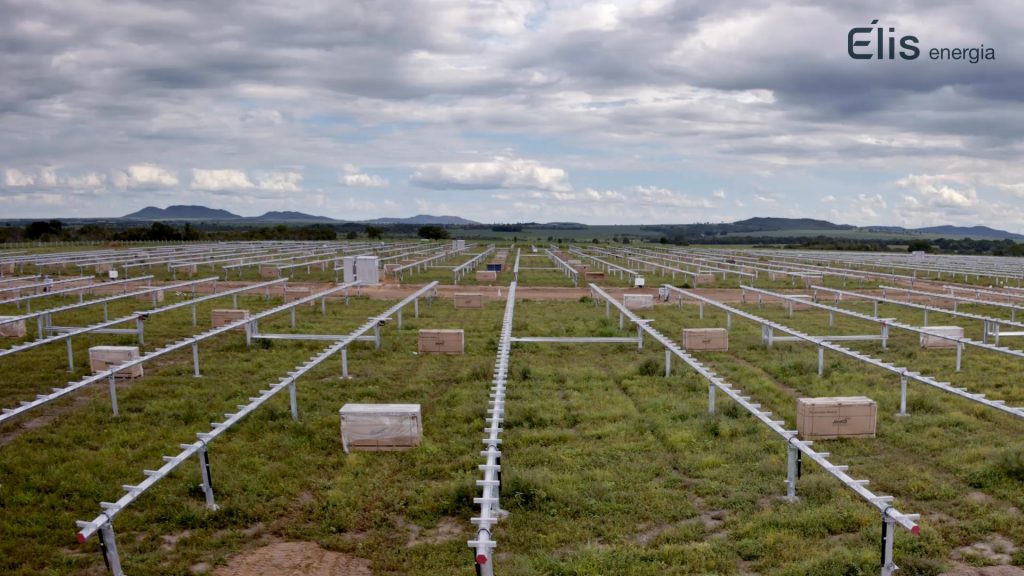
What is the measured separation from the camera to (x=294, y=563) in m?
6.01

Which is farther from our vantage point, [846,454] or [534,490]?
[846,454]

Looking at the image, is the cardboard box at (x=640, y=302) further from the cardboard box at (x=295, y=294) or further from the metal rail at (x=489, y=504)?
the metal rail at (x=489, y=504)

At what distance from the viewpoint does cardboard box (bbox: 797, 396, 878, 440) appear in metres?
8.98

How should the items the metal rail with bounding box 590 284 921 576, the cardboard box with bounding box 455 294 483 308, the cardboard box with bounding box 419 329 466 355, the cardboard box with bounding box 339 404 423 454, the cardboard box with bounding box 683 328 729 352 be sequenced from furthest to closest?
the cardboard box with bounding box 455 294 483 308, the cardboard box with bounding box 683 328 729 352, the cardboard box with bounding box 419 329 466 355, the cardboard box with bounding box 339 404 423 454, the metal rail with bounding box 590 284 921 576

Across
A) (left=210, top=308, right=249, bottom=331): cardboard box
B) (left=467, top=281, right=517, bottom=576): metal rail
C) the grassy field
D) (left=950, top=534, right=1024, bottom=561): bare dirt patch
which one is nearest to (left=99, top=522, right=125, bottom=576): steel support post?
the grassy field

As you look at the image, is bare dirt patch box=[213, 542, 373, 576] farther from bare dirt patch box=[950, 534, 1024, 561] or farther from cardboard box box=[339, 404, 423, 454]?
bare dirt patch box=[950, 534, 1024, 561]

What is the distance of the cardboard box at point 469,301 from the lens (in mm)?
24359

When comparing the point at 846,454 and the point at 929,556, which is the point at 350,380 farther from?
the point at 929,556

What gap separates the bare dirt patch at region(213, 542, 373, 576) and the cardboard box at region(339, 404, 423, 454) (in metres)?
2.43

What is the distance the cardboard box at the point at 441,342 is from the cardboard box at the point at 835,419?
26.7ft

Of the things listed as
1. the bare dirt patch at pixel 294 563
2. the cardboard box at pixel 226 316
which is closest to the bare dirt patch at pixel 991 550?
the bare dirt patch at pixel 294 563

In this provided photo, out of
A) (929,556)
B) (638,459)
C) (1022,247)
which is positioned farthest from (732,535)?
(1022,247)

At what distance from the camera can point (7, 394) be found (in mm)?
12086

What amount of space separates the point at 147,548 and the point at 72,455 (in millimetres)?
3241
